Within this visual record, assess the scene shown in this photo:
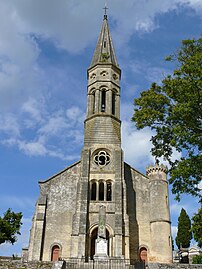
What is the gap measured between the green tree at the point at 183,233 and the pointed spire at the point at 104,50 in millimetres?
25123

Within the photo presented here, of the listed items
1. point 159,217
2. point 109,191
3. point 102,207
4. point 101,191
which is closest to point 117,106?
point 109,191

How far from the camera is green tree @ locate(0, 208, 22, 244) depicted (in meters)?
34.5

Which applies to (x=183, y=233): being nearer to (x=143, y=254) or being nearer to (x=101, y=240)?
(x=143, y=254)

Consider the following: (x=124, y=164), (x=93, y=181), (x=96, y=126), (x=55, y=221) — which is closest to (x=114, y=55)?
(x=96, y=126)

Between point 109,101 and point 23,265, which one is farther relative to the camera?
point 109,101

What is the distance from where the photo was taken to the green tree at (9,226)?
34.5 m

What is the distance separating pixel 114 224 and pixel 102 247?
449cm

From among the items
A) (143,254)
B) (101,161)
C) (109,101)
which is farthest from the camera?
(109,101)

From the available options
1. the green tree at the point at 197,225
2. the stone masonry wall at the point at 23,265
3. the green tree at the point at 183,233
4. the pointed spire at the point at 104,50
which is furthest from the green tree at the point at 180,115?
the green tree at the point at 183,233

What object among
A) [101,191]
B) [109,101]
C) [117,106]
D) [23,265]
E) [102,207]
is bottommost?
[23,265]

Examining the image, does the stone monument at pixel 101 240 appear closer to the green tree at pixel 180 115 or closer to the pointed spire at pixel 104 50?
the green tree at pixel 180 115

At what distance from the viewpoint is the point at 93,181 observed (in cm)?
3152

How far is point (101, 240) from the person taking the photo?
2461 centimetres

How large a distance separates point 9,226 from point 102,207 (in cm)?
1238
